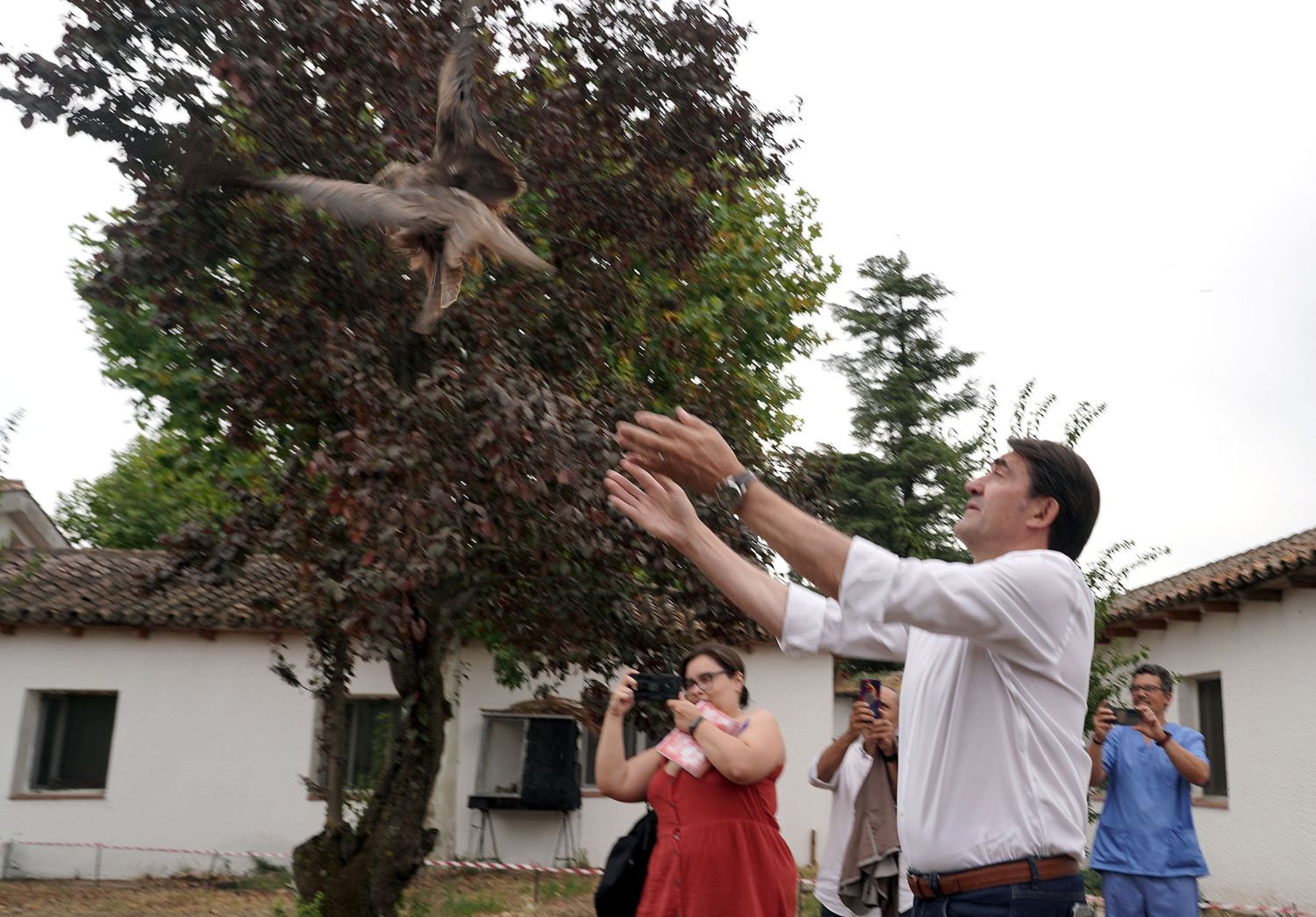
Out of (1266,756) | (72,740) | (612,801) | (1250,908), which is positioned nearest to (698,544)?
(1250,908)

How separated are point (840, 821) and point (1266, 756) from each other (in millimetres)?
9468

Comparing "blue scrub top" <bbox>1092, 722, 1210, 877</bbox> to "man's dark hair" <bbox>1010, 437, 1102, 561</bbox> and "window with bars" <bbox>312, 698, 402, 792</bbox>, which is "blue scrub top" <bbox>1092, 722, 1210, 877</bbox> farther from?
"window with bars" <bbox>312, 698, 402, 792</bbox>

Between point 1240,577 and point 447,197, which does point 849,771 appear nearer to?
point 447,197

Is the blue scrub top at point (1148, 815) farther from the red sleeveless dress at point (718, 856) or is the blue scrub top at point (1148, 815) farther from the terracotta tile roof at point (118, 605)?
the terracotta tile roof at point (118, 605)

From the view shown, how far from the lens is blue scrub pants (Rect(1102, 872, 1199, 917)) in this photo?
6082 millimetres

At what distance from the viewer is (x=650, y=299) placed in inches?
399

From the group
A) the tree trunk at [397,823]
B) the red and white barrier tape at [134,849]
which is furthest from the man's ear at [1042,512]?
the red and white barrier tape at [134,849]

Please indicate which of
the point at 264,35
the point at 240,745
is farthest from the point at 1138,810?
the point at 240,745

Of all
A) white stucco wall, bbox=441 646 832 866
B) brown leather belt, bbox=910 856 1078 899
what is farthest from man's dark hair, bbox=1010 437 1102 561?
white stucco wall, bbox=441 646 832 866

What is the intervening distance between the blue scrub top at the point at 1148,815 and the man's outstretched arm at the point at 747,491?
458cm

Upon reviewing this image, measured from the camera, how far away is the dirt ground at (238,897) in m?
12.8

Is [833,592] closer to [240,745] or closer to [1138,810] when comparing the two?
[1138,810]

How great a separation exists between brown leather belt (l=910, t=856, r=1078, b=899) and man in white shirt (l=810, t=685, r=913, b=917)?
2618 millimetres

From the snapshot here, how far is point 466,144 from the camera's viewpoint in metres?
5.77
